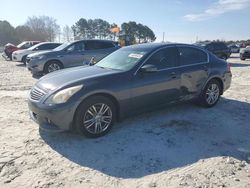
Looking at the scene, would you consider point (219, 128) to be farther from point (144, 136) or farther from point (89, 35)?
point (89, 35)

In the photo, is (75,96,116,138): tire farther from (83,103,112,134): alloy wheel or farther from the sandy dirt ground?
the sandy dirt ground

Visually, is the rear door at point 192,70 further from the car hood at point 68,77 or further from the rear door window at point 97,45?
the rear door window at point 97,45

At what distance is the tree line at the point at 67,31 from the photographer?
6059cm

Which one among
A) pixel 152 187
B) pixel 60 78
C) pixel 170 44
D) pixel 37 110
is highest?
pixel 170 44

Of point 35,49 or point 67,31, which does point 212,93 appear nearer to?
point 35,49

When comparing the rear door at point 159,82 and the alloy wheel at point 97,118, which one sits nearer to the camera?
the alloy wheel at point 97,118

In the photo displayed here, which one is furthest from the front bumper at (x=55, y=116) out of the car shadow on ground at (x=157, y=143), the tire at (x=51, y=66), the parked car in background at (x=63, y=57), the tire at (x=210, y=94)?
the tire at (x=51, y=66)

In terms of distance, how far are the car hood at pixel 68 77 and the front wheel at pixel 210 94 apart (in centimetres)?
248

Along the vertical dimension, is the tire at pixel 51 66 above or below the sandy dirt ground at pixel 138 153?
above

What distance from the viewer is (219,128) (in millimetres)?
5445

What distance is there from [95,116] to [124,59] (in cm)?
156

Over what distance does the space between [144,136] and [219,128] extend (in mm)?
1552

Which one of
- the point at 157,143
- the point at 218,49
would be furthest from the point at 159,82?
the point at 218,49

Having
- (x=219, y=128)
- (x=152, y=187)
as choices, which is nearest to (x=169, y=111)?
(x=219, y=128)
